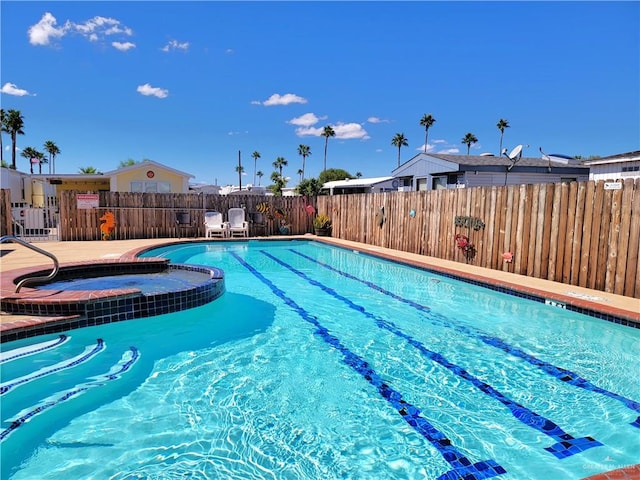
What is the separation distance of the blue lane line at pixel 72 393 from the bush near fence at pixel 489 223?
22.8 feet

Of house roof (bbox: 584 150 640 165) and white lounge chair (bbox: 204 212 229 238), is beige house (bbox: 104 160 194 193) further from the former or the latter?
house roof (bbox: 584 150 640 165)

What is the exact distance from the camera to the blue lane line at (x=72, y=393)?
2.93m

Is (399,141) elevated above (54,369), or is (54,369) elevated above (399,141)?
(399,141)

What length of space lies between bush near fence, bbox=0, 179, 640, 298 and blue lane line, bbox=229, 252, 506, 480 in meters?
4.67

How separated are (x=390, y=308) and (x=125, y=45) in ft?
54.2

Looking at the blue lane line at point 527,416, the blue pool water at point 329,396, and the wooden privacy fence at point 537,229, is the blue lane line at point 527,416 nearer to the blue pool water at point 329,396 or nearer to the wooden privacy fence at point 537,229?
the blue pool water at point 329,396

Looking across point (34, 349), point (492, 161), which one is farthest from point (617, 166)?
point (34, 349)

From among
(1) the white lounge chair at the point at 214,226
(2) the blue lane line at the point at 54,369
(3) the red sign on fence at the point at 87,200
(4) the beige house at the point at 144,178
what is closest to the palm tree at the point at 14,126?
(4) the beige house at the point at 144,178

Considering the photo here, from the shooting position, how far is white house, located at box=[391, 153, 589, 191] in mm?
17250

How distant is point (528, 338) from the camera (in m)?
4.82

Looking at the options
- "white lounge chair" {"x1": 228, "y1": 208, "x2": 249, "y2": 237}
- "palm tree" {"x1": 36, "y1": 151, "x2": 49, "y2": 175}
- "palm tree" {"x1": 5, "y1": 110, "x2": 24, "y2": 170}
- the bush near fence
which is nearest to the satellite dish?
the bush near fence

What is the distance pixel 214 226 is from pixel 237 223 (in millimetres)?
1119

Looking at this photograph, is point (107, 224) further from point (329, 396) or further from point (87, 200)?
point (329, 396)

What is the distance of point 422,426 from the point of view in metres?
2.97
